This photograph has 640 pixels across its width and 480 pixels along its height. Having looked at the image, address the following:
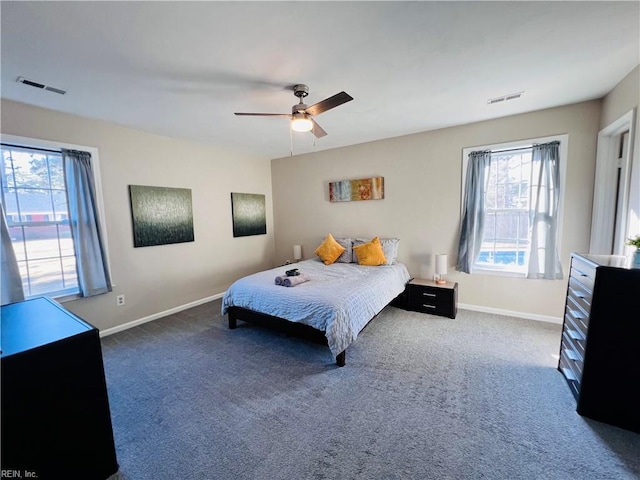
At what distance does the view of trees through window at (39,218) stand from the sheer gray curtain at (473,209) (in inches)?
200

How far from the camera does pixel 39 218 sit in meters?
2.79

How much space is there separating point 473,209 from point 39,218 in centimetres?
533

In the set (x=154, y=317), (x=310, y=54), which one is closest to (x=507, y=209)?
(x=310, y=54)

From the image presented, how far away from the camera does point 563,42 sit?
1866mm

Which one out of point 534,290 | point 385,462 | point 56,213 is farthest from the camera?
point 534,290

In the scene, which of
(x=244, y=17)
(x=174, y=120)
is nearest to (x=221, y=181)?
(x=174, y=120)

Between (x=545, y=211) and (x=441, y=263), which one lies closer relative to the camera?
(x=545, y=211)

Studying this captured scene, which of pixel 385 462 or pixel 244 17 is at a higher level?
pixel 244 17

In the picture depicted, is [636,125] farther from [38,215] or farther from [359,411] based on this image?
[38,215]

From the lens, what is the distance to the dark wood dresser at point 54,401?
117cm

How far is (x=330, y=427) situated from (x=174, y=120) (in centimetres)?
367

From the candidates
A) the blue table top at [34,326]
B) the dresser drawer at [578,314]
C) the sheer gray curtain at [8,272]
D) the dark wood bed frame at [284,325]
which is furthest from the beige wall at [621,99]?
the sheer gray curtain at [8,272]

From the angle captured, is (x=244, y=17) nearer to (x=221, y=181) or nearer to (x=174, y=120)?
(x=174, y=120)

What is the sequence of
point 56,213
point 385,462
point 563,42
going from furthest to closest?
point 56,213 < point 563,42 < point 385,462
